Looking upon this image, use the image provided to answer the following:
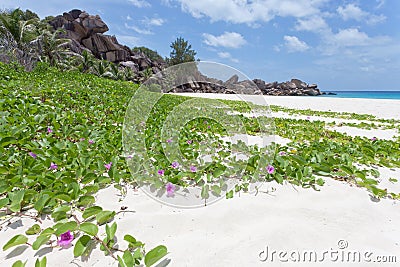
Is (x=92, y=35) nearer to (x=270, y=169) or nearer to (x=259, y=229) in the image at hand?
(x=270, y=169)

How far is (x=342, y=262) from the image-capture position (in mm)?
1106

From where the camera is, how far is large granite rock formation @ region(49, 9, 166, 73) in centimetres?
3431

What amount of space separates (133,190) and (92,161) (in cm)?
52

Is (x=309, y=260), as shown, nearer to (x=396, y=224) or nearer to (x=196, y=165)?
(x=396, y=224)

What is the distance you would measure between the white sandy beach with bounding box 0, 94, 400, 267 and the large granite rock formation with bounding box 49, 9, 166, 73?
119 feet

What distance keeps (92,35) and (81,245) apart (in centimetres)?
4081

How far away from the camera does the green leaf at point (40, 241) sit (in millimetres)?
1083

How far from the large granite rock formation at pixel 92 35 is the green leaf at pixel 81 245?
1438 inches

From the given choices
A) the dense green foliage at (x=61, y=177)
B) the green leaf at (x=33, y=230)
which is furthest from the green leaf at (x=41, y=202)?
the green leaf at (x=33, y=230)

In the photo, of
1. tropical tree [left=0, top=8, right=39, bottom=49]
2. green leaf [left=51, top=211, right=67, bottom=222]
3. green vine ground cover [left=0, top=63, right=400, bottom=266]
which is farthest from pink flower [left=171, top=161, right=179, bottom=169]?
tropical tree [left=0, top=8, right=39, bottom=49]

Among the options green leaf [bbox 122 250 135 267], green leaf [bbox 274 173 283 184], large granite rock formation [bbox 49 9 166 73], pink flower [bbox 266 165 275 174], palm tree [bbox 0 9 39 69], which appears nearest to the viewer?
green leaf [bbox 122 250 135 267]

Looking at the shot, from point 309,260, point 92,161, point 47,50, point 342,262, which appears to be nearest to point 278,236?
point 309,260

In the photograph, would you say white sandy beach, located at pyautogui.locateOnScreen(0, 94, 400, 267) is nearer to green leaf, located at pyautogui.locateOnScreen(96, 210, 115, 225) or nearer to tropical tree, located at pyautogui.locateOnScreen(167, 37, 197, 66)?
green leaf, located at pyautogui.locateOnScreen(96, 210, 115, 225)

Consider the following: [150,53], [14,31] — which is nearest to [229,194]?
[14,31]
